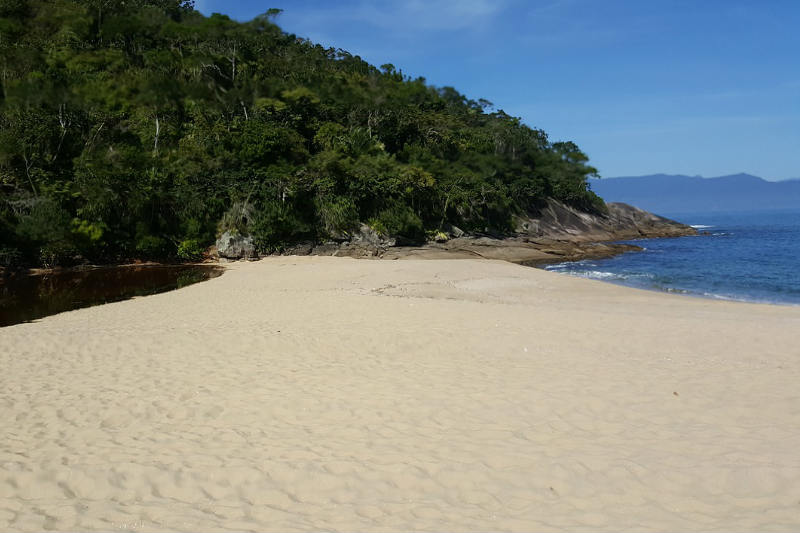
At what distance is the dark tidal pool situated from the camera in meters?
15.9

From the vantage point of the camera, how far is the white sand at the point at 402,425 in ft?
13.1

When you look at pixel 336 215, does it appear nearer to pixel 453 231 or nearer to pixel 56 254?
pixel 453 231

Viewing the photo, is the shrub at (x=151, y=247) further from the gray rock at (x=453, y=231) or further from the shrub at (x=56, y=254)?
the gray rock at (x=453, y=231)

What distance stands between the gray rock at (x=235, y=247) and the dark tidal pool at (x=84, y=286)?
11.0 feet

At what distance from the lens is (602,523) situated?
12.5ft

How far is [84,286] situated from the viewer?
20.7m

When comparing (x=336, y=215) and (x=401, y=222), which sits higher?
(x=336, y=215)

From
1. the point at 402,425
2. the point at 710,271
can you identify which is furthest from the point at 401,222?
the point at 402,425

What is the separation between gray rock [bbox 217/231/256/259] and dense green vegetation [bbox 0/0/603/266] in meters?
0.73

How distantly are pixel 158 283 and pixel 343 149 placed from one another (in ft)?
79.5

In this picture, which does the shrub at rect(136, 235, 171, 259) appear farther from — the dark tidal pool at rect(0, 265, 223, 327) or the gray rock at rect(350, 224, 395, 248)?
the gray rock at rect(350, 224, 395, 248)

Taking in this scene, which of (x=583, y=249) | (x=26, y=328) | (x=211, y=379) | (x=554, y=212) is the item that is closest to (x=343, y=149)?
(x=583, y=249)

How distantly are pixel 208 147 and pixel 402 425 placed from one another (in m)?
36.8

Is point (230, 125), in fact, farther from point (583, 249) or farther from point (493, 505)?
point (493, 505)
